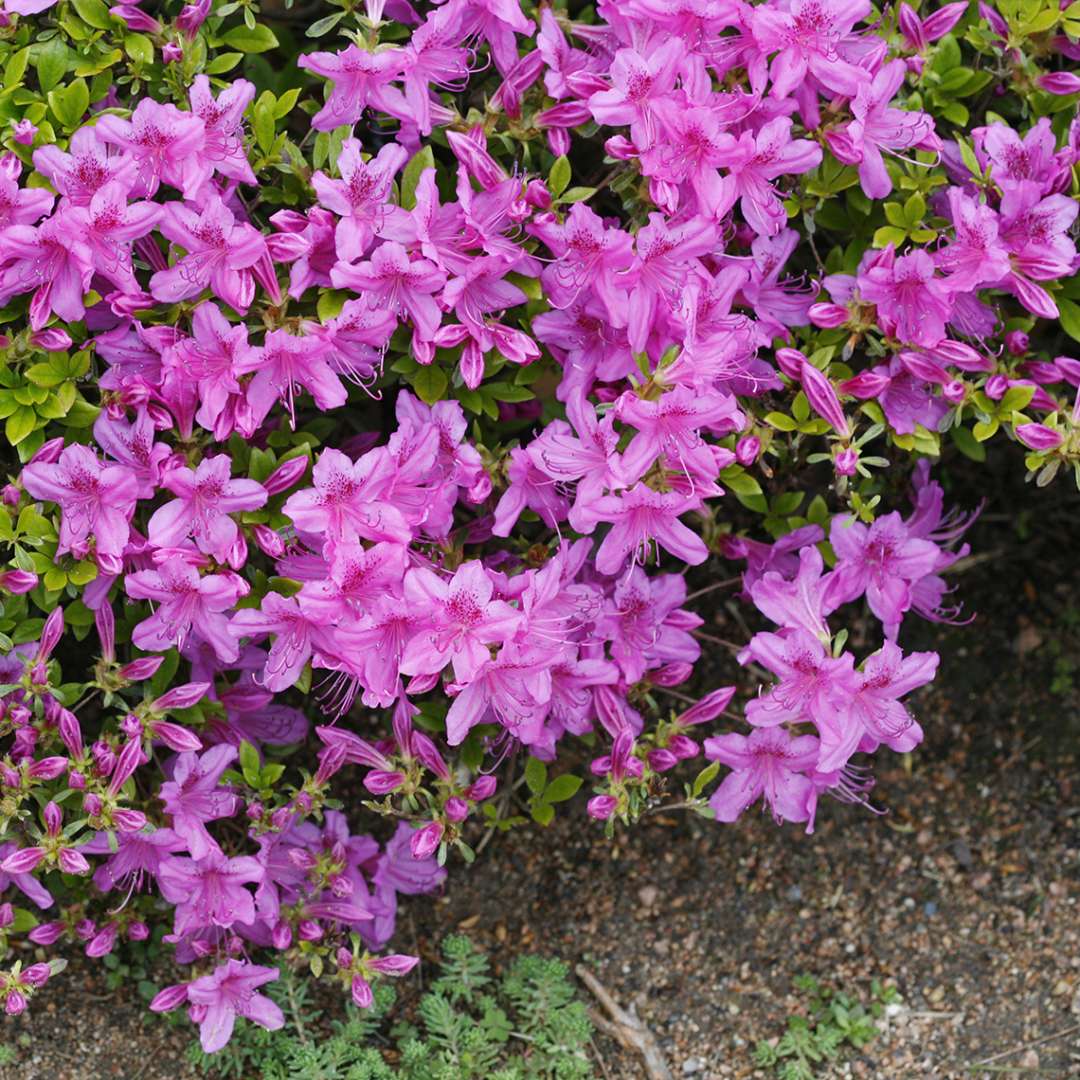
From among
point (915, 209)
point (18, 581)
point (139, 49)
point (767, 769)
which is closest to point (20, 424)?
point (18, 581)

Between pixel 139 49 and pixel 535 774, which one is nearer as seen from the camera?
pixel 139 49

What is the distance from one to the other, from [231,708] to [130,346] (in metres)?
0.73

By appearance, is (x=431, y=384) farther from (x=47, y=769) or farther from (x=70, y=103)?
(x=47, y=769)

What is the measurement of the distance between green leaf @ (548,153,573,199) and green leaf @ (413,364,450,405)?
0.37m

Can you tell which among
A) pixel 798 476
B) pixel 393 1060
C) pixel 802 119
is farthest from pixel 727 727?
pixel 802 119

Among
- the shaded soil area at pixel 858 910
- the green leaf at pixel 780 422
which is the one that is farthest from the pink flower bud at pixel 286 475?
the shaded soil area at pixel 858 910

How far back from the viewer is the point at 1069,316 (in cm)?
278

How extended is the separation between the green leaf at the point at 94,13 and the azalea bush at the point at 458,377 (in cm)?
1

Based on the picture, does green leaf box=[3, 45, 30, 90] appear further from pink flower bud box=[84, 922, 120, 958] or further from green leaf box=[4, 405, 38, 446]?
pink flower bud box=[84, 922, 120, 958]

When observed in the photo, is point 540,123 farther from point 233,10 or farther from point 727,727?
point 727,727

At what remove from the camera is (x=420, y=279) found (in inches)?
98.3

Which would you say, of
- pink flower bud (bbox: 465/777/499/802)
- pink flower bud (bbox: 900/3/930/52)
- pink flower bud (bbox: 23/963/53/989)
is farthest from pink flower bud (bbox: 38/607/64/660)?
pink flower bud (bbox: 900/3/930/52)

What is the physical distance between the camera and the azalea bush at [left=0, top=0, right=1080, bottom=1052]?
249 centimetres

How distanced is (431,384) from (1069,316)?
1.18 m
